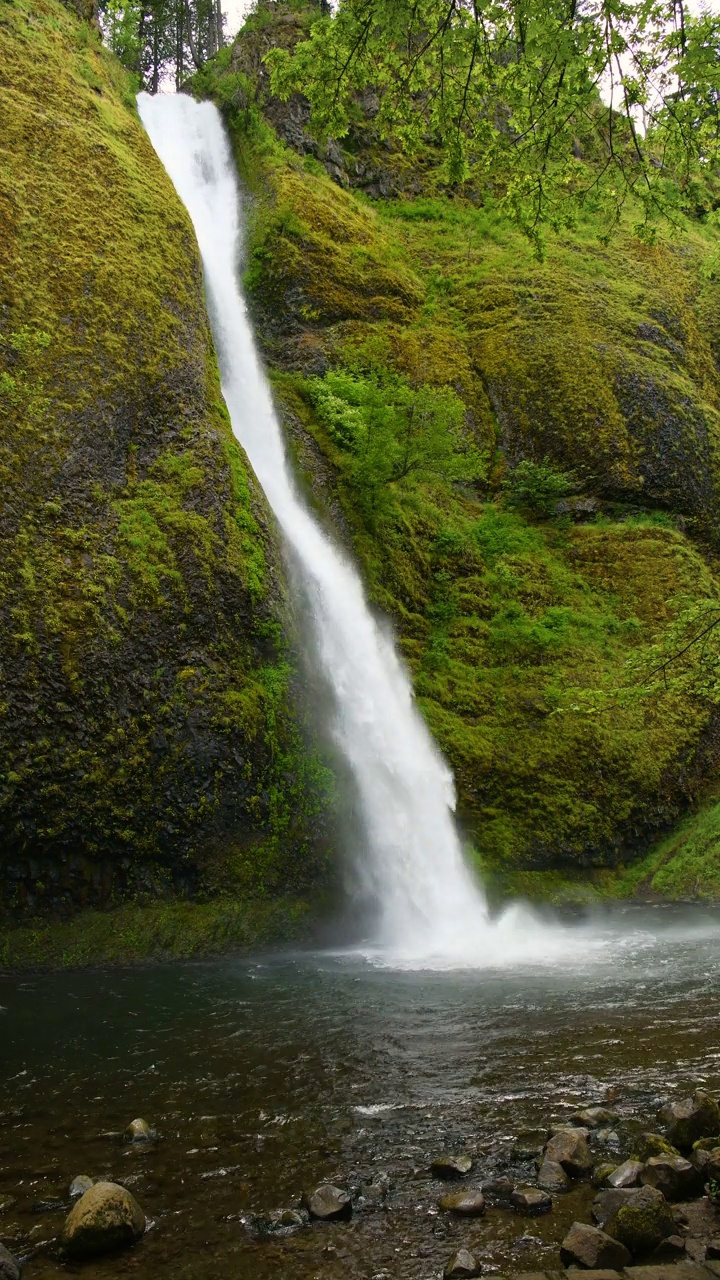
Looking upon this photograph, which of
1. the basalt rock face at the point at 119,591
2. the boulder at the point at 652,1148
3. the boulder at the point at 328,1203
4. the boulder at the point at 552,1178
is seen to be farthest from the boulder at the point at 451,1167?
the basalt rock face at the point at 119,591

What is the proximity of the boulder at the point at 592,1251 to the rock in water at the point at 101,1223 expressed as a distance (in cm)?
177

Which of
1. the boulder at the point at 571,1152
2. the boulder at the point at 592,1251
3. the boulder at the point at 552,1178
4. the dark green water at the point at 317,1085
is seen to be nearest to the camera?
the boulder at the point at 592,1251

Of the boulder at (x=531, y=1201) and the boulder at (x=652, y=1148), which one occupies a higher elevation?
the boulder at (x=652, y=1148)

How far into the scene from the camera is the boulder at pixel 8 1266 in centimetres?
319

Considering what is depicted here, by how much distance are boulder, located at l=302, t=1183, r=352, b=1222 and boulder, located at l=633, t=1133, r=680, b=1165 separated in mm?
1364

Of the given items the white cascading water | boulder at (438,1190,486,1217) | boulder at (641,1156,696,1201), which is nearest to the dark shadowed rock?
boulder at (641,1156,696,1201)

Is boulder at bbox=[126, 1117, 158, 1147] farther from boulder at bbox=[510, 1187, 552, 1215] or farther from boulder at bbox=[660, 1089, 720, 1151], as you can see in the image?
boulder at bbox=[660, 1089, 720, 1151]

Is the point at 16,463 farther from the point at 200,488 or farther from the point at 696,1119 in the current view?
the point at 696,1119

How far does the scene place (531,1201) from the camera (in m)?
3.67

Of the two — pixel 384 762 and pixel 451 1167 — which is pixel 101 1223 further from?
pixel 384 762

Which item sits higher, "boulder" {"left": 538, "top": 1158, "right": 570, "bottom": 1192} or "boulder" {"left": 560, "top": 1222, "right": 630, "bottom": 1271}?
"boulder" {"left": 560, "top": 1222, "right": 630, "bottom": 1271}

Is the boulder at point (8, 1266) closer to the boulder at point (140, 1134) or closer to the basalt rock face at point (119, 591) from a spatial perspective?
the boulder at point (140, 1134)

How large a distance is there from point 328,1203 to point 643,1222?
4.45 ft

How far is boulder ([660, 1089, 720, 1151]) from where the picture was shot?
402cm
